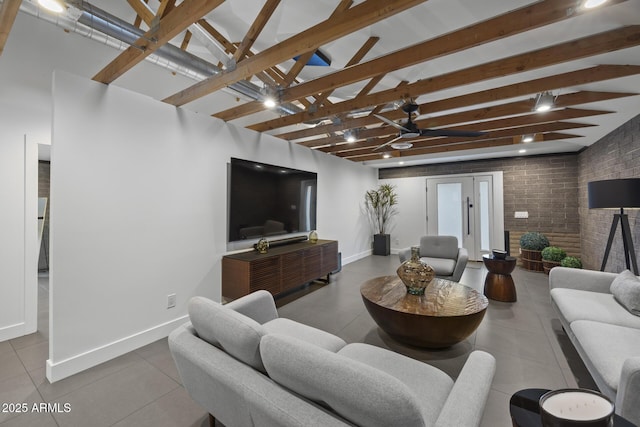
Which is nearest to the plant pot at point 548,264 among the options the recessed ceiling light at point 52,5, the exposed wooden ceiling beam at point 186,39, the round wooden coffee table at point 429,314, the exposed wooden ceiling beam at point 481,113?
the exposed wooden ceiling beam at point 481,113

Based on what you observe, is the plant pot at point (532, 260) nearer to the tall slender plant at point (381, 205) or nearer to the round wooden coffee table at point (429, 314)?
the tall slender plant at point (381, 205)

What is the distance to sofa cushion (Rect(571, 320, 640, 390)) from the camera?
156 centimetres

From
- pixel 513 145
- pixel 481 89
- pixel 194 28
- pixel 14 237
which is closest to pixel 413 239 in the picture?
pixel 513 145

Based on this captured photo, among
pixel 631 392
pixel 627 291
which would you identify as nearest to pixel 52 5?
pixel 631 392

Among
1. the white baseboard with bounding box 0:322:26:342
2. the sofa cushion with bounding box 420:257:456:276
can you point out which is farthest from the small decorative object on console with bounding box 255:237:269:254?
the white baseboard with bounding box 0:322:26:342

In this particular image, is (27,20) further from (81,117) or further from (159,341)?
(159,341)

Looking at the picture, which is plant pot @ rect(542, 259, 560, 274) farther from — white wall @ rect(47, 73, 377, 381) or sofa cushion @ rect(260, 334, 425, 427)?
white wall @ rect(47, 73, 377, 381)

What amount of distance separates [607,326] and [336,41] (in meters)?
3.31

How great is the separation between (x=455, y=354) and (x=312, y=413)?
2031 mm

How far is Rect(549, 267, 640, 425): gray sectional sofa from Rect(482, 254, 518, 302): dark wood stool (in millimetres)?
620

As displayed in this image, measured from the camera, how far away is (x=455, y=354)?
8.05 feet

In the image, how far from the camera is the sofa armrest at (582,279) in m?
2.72

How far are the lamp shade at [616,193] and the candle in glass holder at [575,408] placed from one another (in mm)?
3183

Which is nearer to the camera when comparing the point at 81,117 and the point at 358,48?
the point at 81,117
